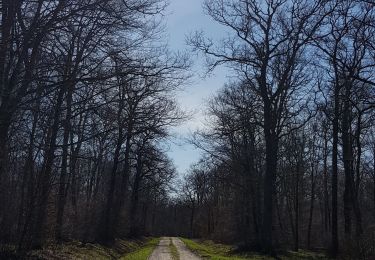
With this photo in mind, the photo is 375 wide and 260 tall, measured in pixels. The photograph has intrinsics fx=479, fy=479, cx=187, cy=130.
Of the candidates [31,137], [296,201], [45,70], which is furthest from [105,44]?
[296,201]

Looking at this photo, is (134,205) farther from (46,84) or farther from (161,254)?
(46,84)

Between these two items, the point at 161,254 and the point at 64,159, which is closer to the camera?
the point at 64,159

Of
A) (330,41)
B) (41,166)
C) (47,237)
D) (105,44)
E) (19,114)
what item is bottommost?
(47,237)

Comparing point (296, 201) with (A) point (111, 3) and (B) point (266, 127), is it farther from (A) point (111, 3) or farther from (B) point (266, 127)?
(A) point (111, 3)

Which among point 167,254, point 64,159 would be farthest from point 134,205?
point 64,159

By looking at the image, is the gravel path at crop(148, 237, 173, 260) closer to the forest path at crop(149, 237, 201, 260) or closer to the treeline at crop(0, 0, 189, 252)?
the forest path at crop(149, 237, 201, 260)

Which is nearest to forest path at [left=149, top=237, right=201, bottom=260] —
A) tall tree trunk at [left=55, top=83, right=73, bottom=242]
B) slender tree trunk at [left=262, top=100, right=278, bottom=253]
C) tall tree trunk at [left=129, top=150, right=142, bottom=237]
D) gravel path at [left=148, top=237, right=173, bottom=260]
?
gravel path at [left=148, top=237, right=173, bottom=260]

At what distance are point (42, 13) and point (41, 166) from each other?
5847mm

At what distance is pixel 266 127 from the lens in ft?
93.8

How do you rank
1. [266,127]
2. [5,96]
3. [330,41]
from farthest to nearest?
[266,127] → [330,41] → [5,96]

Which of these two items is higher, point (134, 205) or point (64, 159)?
point (134, 205)

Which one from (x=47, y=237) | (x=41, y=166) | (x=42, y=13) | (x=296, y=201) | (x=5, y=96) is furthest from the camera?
(x=296, y=201)

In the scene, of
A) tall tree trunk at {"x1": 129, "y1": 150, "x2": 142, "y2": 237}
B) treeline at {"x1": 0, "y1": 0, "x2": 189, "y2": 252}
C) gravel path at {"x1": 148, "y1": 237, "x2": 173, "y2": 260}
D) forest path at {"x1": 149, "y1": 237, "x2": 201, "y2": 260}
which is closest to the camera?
treeline at {"x1": 0, "y1": 0, "x2": 189, "y2": 252}

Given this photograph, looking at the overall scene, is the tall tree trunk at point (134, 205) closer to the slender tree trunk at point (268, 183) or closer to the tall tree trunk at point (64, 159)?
the slender tree trunk at point (268, 183)
